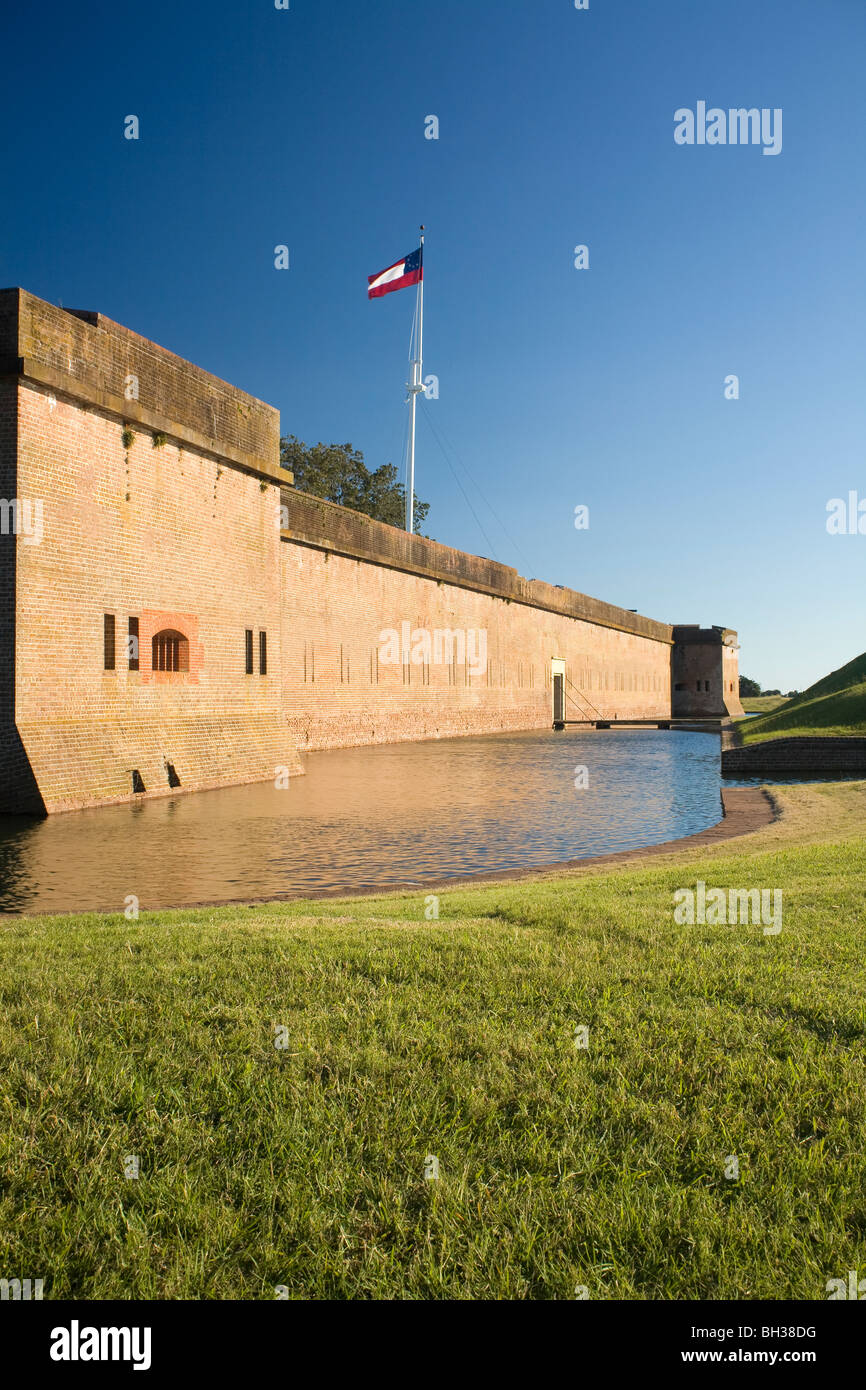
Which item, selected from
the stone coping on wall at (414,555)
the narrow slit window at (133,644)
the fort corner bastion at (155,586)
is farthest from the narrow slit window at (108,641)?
the stone coping on wall at (414,555)

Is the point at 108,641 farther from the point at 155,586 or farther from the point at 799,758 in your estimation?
the point at 799,758

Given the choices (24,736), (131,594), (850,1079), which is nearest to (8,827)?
(24,736)

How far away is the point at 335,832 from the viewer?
1123 cm

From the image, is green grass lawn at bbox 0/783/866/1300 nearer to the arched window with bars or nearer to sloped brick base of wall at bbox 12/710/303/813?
sloped brick base of wall at bbox 12/710/303/813

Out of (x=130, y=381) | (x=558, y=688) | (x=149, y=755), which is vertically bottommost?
(x=149, y=755)

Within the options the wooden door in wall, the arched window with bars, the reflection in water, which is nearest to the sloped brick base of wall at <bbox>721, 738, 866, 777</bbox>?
the reflection in water

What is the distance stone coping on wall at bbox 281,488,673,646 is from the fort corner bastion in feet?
0.42

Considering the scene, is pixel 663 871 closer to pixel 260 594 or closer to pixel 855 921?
pixel 855 921

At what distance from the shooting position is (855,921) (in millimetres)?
5355

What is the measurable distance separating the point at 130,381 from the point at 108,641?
4279 millimetres

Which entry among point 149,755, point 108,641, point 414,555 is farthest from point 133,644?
point 414,555

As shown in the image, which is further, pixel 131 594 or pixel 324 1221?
pixel 131 594

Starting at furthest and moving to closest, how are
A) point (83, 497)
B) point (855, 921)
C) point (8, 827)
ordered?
point (83, 497), point (8, 827), point (855, 921)
